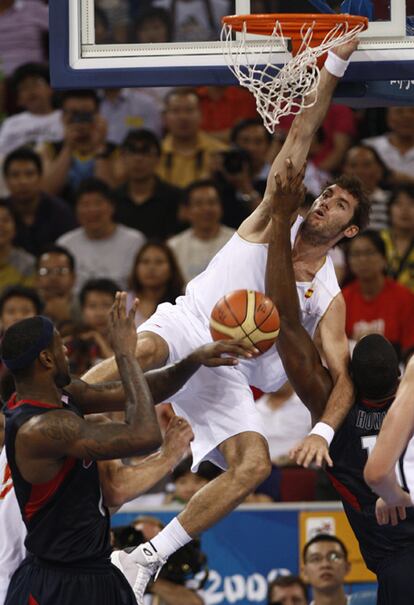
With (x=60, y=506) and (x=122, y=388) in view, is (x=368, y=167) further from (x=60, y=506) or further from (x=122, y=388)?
(x=60, y=506)

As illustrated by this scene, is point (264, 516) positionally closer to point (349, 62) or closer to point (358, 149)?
point (349, 62)

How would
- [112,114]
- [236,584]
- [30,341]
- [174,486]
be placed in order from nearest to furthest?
[30,341] < [236,584] < [174,486] < [112,114]

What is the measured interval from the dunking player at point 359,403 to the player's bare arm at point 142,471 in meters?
0.66

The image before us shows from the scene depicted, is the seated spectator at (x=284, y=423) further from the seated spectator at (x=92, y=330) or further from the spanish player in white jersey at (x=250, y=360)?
the spanish player in white jersey at (x=250, y=360)

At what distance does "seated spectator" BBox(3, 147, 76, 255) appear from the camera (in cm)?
1154

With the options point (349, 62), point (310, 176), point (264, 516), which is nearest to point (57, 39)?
point (349, 62)

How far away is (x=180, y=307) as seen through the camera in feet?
23.7

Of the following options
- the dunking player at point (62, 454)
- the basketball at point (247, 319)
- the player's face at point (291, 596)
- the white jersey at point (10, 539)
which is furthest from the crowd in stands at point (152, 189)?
the dunking player at point (62, 454)

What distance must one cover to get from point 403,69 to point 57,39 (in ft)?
6.39

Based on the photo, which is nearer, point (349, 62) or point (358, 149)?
point (349, 62)

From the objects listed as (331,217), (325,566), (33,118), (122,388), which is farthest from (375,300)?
(122,388)

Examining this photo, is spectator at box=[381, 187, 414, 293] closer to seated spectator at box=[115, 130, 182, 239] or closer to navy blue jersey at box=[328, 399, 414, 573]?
seated spectator at box=[115, 130, 182, 239]

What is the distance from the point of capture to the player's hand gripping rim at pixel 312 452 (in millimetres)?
6270

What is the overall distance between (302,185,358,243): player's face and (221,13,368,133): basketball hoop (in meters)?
0.54
